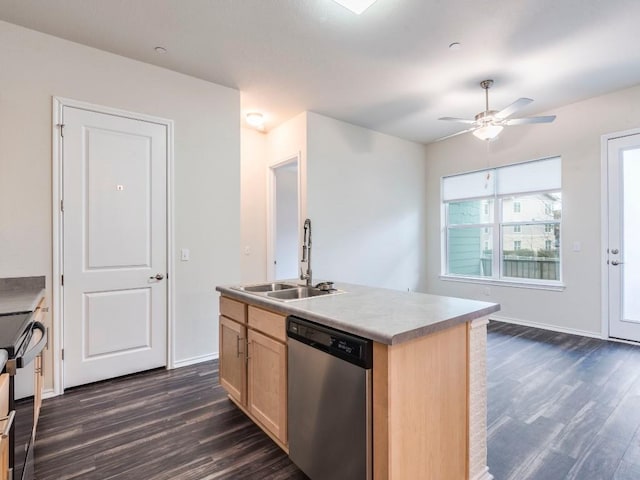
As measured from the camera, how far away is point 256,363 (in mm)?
2016

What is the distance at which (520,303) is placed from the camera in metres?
4.64

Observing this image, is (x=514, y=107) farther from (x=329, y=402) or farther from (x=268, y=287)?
(x=329, y=402)

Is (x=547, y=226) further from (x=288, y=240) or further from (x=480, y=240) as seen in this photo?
(x=288, y=240)

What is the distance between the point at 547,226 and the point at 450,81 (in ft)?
8.19

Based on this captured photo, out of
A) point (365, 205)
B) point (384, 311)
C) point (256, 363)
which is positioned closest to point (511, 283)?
point (365, 205)

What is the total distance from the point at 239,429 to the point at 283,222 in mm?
3331

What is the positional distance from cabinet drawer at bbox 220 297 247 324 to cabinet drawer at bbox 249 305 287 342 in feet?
0.31

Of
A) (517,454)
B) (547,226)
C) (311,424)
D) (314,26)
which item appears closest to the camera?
(311,424)

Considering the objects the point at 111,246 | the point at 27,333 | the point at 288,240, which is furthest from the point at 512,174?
the point at 27,333

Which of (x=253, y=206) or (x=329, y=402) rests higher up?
(x=253, y=206)

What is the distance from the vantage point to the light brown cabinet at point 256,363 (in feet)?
5.86

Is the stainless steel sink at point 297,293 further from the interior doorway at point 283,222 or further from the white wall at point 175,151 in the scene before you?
the interior doorway at point 283,222

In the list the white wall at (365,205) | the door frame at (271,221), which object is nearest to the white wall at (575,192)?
the white wall at (365,205)

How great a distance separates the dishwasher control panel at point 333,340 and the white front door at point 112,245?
6.35ft
